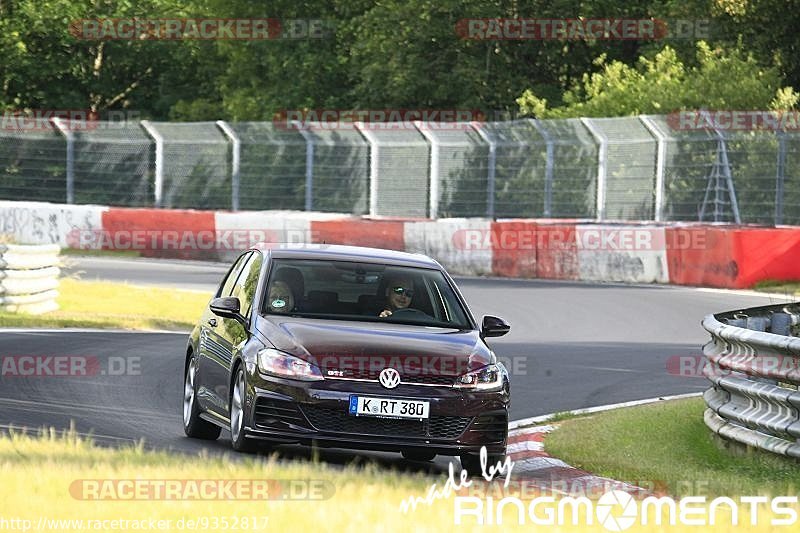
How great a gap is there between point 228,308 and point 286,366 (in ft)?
3.27

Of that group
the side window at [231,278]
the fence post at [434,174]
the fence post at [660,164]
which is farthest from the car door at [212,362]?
the fence post at [434,174]

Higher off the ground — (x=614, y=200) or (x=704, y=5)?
(x=704, y=5)

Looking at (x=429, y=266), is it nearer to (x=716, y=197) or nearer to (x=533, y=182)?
(x=716, y=197)

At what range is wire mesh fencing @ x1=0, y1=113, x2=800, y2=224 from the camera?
32.0m

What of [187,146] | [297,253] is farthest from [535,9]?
[297,253]

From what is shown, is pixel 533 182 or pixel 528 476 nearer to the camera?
pixel 528 476

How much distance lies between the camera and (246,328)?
11406 millimetres

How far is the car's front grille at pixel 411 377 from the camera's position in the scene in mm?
10617

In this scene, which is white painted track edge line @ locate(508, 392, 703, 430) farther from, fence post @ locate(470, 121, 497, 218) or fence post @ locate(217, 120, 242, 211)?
fence post @ locate(217, 120, 242, 211)

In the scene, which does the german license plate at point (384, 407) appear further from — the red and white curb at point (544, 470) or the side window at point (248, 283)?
the side window at point (248, 283)

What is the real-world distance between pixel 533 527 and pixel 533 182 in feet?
90.9

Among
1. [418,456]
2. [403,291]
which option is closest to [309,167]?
[403,291]

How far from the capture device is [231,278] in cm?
1302

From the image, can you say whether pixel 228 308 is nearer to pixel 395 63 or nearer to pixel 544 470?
pixel 544 470
